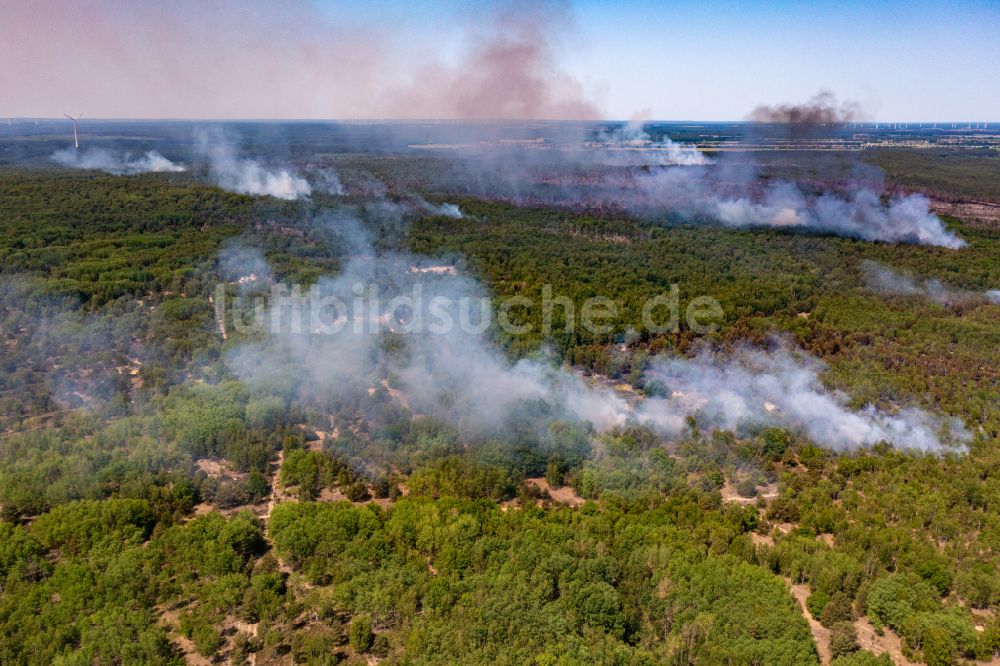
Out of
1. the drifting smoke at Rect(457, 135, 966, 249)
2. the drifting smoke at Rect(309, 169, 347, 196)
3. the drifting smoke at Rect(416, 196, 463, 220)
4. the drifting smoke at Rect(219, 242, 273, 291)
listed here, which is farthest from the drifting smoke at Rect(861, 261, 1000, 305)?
the drifting smoke at Rect(309, 169, 347, 196)

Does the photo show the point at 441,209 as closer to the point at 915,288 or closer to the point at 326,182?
the point at 326,182

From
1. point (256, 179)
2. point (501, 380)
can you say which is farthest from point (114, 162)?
point (501, 380)

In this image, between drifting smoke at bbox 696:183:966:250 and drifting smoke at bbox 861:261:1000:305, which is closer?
drifting smoke at bbox 861:261:1000:305

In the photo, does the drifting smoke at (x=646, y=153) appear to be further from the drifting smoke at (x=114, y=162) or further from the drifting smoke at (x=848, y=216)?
the drifting smoke at (x=114, y=162)

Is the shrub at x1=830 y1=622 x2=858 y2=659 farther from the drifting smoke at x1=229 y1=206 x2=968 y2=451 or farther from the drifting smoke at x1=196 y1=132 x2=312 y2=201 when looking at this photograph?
the drifting smoke at x1=196 y1=132 x2=312 y2=201

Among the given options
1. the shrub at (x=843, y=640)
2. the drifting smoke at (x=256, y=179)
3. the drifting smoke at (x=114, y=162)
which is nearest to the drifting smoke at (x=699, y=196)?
the drifting smoke at (x=256, y=179)
